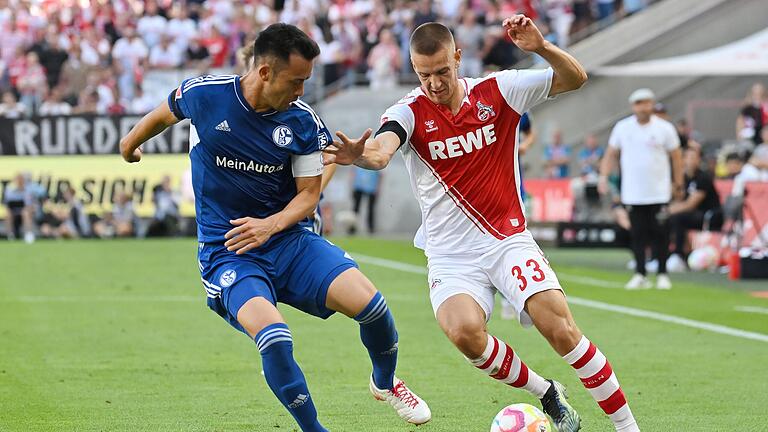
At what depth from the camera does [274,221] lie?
7215 millimetres

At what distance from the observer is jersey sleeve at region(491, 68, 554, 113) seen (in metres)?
7.53

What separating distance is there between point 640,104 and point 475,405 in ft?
29.2

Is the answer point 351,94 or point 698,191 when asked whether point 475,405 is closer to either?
point 698,191

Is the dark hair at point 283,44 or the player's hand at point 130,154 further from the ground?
the dark hair at point 283,44

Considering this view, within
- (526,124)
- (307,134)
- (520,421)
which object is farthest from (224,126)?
(526,124)

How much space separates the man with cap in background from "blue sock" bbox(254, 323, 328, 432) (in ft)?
34.7

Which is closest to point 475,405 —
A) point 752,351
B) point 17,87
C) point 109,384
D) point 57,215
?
point 109,384

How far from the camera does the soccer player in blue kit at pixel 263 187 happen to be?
700 centimetres

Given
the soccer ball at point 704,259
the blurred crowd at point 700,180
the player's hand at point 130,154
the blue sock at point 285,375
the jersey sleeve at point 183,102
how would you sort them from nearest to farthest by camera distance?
the blue sock at point 285,375 < the jersey sleeve at point 183,102 < the player's hand at point 130,154 < the blurred crowd at point 700,180 < the soccer ball at point 704,259

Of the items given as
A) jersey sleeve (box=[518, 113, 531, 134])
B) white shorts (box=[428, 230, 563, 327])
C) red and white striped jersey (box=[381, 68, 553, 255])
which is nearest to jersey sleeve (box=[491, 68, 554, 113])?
red and white striped jersey (box=[381, 68, 553, 255])

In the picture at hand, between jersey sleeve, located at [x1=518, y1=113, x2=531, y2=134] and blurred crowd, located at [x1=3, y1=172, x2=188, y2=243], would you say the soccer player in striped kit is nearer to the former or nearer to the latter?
jersey sleeve, located at [x1=518, y1=113, x2=531, y2=134]

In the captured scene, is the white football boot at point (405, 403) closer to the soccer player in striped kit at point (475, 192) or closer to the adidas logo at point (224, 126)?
the soccer player in striped kit at point (475, 192)

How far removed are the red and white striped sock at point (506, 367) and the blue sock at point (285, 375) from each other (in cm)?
110

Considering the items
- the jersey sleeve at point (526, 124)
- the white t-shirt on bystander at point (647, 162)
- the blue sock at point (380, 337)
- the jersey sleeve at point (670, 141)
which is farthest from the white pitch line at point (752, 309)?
the blue sock at point (380, 337)
